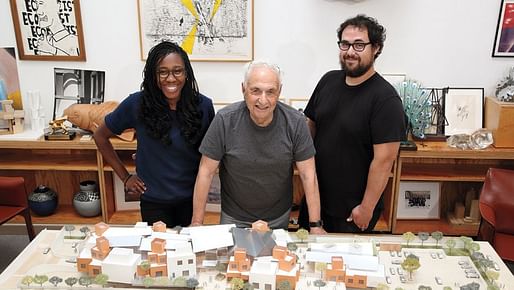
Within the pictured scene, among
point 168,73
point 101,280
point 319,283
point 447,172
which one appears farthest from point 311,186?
point 447,172

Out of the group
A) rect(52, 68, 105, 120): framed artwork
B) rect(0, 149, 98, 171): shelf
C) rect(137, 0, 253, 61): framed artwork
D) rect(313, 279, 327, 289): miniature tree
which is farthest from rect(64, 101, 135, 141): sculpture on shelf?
rect(313, 279, 327, 289): miniature tree

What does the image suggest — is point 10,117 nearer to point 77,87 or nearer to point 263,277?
point 77,87

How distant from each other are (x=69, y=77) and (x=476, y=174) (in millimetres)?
2873

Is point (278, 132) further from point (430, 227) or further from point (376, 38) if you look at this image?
point (430, 227)

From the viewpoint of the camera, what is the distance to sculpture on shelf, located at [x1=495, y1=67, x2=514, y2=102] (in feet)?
10.6

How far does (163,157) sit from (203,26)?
4.45 feet

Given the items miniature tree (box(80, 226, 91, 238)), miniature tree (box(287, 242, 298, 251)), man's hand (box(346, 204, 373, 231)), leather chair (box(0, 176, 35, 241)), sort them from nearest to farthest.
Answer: miniature tree (box(287, 242, 298, 251)) → miniature tree (box(80, 226, 91, 238)) → man's hand (box(346, 204, 373, 231)) → leather chair (box(0, 176, 35, 241))

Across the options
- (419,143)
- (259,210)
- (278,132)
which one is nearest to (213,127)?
(278,132)

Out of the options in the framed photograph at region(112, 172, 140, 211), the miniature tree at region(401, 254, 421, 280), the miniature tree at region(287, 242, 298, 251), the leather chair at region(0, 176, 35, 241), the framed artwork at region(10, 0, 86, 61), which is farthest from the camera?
the framed photograph at region(112, 172, 140, 211)

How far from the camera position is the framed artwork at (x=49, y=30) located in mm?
3277

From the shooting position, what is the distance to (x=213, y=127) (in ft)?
6.70

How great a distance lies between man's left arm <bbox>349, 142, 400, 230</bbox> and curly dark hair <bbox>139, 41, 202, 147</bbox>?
0.80 m

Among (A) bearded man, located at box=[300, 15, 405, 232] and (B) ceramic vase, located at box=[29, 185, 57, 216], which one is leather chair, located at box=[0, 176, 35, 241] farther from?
(A) bearded man, located at box=[300, 15, 405, 232]

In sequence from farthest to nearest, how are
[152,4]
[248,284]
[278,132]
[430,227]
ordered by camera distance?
[430,227], [152,4], [278,132], [248,284]
